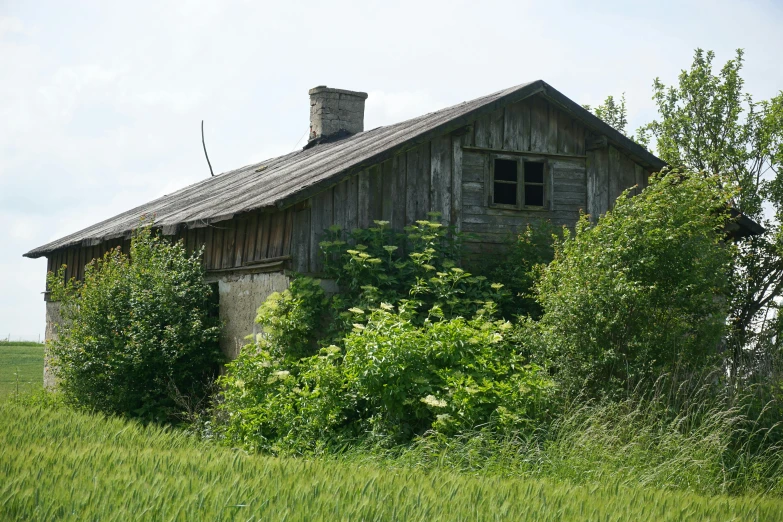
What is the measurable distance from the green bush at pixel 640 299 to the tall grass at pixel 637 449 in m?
0.41

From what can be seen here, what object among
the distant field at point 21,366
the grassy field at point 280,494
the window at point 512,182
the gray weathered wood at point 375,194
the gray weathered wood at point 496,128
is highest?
the gray weathered wood at point 496,128

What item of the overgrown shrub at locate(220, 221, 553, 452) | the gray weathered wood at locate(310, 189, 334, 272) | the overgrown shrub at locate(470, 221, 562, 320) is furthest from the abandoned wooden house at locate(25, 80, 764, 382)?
the overgrown shrub at locate(220, 221, 553, 452)

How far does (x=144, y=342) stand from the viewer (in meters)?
13.1

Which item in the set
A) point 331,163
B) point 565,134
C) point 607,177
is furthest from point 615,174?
point 331,163

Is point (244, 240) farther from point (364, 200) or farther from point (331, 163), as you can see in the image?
point (364, 200)

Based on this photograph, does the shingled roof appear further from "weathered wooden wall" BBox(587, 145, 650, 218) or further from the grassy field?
the grassy field

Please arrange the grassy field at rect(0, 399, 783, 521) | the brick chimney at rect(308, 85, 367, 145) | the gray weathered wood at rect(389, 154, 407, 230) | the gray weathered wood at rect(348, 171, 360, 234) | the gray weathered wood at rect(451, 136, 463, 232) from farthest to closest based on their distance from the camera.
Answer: the brick chimney at rect(308, 85, 367, 145) → the gray weathered wood at rect(451, 136, 463, 232) → the gray weathered wood at rect(389, 154, 407, 230) → the gray weathered wood at rect(348, 171, 360, 234) → the grassy field at rect(0, 399, 783, 521)

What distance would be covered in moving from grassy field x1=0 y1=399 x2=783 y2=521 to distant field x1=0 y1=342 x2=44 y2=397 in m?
11.5

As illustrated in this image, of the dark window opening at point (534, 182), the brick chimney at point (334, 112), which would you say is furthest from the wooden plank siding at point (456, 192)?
the brick chimney at point (334, 112)

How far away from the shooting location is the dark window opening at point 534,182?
15.1 metres

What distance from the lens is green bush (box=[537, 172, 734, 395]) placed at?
995 centimetres

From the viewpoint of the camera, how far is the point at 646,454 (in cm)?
843

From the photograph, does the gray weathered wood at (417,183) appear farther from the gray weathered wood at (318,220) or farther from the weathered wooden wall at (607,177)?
the weathered wooden wall at (607,177)

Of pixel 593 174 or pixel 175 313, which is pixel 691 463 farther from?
pixel 175 313
